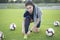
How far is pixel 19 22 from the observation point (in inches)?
91.8

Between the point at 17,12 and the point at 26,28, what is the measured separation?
0.19 metres

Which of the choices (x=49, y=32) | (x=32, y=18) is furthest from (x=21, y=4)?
(x=49, y=32)

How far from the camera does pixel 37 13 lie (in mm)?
2318

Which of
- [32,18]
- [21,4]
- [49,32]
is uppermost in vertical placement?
[21,4]

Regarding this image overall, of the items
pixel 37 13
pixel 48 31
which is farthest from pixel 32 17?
pixel 48 31

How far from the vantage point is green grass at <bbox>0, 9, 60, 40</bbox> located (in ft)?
7.54

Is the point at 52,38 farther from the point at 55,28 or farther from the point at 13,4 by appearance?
the point at 13,4

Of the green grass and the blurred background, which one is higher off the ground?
the blurred background

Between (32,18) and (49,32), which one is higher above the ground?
(32,18)

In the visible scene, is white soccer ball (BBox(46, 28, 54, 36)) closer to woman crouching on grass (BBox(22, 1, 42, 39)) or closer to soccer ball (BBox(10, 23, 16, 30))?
woman crouching on grass (BBox(22, 1, 42, 39))

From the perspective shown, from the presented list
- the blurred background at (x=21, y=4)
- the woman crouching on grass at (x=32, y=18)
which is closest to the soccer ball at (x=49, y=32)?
the woman crouching on grass at (x=32, y=18)

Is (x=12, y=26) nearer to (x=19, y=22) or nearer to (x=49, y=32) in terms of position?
(x=19, y=22)

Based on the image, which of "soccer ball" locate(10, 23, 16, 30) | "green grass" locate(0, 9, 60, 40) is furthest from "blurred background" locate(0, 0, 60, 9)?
"soccer ball" locate(10, 23, 16, 30)

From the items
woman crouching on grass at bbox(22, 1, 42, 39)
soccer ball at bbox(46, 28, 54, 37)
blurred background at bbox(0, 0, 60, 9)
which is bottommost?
soccer ball at bbox(46, 28, 54, 37)
